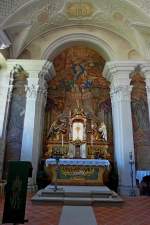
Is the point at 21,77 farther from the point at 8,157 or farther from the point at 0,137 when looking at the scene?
the point at 8,157

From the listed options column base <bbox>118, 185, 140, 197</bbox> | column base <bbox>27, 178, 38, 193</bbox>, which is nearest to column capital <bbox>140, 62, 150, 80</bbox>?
column base <bbox>118, 185, 140, 197</bbox>

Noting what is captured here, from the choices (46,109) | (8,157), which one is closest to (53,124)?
(46,109)

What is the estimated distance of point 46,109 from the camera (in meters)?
11.0

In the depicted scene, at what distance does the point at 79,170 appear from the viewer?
8555mm

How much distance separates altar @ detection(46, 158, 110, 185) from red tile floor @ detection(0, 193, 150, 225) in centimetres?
279

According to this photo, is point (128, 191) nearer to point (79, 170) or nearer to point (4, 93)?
point (79, 170)

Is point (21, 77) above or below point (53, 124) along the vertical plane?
above

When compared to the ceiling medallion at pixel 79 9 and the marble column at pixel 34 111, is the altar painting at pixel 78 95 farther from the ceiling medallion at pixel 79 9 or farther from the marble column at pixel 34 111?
the ceiling medallion at pixel 79 9

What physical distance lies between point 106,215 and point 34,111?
5.81 m

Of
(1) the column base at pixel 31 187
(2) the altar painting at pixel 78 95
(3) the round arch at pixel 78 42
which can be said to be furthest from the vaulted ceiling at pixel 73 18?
(1) the column base at pixel 31 187

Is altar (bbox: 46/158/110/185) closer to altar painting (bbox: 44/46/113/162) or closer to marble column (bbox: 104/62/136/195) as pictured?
marble column (bbox: 104/62/136/195)

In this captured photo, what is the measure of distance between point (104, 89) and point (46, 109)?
3.51m

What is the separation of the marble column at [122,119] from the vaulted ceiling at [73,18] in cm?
155

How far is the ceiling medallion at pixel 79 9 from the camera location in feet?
31.7
